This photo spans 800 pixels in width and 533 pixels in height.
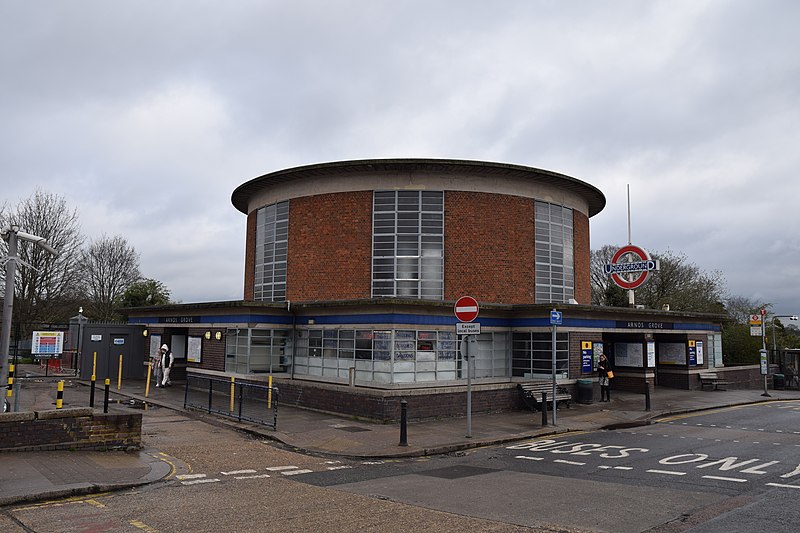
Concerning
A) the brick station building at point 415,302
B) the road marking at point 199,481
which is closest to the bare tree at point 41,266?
the brick station building at point 415,302

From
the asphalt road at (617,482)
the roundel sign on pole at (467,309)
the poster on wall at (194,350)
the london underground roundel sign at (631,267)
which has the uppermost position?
the london underground roundel sign at (631,267)

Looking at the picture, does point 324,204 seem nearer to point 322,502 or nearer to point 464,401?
point 464,401

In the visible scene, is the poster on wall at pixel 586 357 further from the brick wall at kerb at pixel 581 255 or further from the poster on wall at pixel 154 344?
the poster on wall at pixel 154 344

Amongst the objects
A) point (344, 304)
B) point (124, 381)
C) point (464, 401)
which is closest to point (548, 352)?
point (464, 401)

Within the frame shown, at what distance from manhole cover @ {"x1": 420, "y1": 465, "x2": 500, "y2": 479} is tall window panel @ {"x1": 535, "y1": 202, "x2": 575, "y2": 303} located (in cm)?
1556

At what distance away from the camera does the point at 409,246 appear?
83.4 feet

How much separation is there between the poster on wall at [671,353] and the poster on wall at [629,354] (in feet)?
11.8

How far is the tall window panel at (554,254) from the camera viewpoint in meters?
27.0

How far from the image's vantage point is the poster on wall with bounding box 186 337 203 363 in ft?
83.7

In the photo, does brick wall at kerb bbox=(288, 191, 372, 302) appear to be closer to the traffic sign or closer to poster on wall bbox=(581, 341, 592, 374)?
poster on wall bbox=(581, 341, 592, 374)

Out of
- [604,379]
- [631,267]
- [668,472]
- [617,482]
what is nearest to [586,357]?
[604,379]

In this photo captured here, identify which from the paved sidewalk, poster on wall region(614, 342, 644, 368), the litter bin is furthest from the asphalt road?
poster on wall region(614, 342, 644, 368)

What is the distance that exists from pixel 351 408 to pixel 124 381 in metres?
14.5

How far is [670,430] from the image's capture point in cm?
1700
